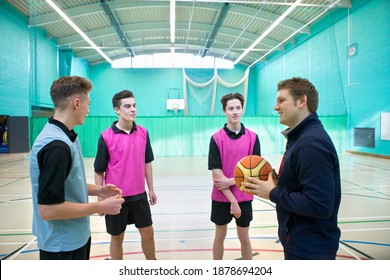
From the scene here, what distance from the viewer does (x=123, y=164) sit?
8.86 feet

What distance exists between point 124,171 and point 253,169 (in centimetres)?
119

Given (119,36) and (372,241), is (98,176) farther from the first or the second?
(119,36)

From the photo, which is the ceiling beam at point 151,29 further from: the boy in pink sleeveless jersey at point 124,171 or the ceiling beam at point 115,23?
the boy in pink sleeveless jersey at point 124,171

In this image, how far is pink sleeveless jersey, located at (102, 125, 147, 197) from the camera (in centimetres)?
269

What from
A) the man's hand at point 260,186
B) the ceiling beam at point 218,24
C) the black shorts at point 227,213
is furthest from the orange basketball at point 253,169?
the ceiling beam at point 218,24

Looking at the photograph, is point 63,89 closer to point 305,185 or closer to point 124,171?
point 124,171

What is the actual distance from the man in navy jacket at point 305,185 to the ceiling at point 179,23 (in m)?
11.4

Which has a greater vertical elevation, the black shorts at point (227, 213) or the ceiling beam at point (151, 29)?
the ceiling beam at point (151, 29)

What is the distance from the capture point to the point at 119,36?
20.1m

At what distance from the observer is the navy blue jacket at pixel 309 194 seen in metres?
1.44

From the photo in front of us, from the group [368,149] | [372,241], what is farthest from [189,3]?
[372,241]

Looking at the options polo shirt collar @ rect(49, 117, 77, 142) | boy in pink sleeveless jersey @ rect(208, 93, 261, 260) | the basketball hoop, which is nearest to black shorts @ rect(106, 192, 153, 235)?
boy in pink sleeveless jersey @ rect(208, 93, 261, 260)

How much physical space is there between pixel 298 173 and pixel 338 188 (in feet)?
0.83

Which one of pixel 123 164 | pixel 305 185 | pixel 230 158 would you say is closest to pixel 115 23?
pixel 123 164
